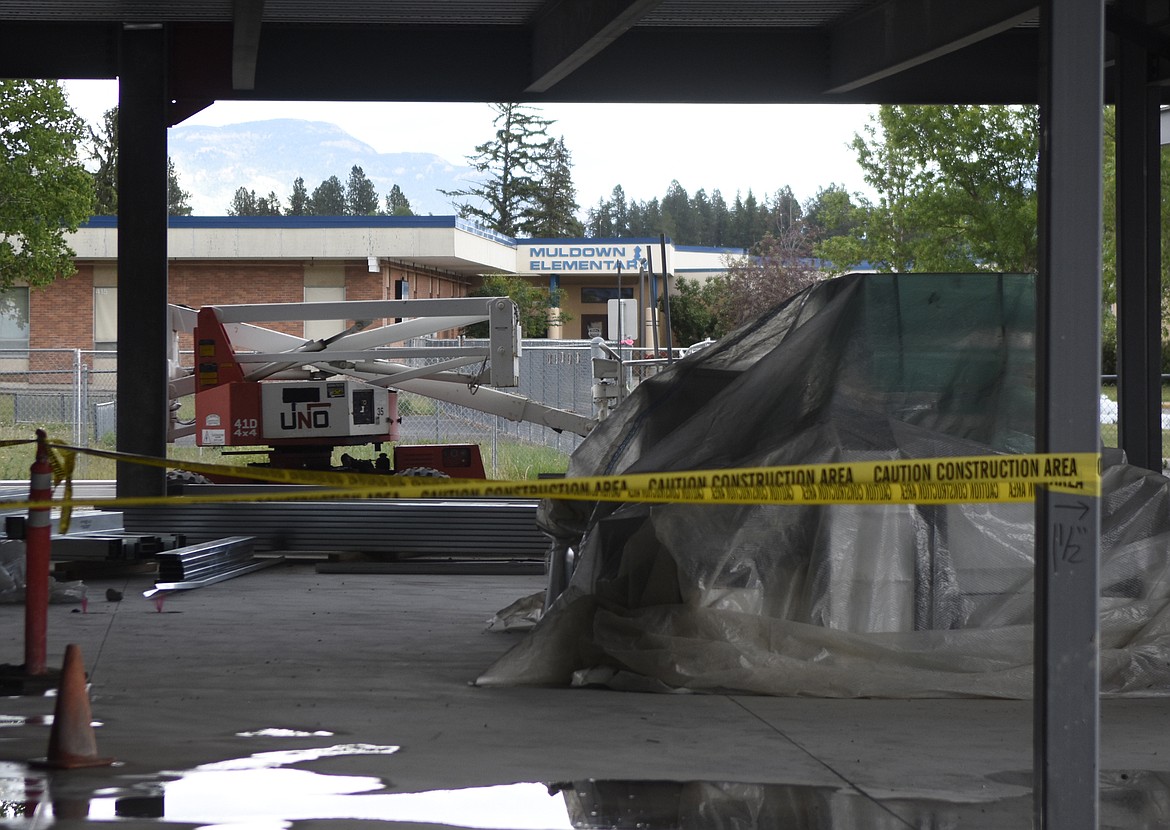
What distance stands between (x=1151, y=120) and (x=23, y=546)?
10.5m

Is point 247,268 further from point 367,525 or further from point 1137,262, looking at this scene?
point 1137,262

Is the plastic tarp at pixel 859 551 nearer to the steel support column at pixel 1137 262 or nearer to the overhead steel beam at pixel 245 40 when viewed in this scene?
the steel support column at pixel 1137 262

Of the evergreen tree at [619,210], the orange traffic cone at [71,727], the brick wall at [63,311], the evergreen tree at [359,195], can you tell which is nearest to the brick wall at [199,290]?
the brick wall at [63,311]

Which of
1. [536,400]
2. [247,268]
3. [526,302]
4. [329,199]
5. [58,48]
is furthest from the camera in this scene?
[329,199]

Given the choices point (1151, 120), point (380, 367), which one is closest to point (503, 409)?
point (380, 367)

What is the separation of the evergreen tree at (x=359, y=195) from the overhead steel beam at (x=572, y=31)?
434ft

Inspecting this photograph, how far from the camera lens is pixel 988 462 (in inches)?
173

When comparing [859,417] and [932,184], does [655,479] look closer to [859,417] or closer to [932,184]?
[859,417]

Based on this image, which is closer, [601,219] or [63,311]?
[63,311]

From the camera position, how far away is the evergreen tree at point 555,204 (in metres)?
97.0

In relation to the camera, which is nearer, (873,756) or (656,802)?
(656,802)

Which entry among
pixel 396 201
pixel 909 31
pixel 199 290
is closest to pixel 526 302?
pixel 199 290

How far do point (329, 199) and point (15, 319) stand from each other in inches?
4061

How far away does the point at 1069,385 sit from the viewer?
13.5 feet
